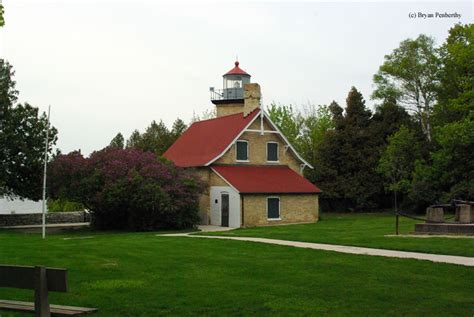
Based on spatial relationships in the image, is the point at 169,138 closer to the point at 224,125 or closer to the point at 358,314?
the point at 224,125

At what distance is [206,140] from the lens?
39781mm

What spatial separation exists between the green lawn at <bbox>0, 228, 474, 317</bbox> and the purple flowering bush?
1495cm

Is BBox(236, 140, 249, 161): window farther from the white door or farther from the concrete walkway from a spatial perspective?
the concrete walkway

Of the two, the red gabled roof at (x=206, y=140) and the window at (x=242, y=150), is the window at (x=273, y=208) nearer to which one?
the window at (x=242, y=150)

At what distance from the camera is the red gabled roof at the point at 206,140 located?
1455 inches

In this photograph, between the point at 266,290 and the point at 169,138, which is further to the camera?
the point at 169,138

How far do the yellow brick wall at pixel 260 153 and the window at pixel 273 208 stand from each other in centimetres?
390

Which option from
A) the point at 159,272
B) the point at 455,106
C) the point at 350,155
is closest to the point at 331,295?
the point at 159,272

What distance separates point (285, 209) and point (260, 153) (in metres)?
4.73

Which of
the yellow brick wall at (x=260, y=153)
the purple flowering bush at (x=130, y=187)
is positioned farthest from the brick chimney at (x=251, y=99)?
the purple flowering bush at (x=130, y=187)

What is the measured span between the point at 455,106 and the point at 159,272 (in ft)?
110

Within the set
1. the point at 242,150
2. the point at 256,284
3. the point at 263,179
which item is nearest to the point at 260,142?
the point at 242,150

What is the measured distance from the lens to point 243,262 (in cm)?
1347

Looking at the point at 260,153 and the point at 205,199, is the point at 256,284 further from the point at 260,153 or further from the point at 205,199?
the point at 260,153
